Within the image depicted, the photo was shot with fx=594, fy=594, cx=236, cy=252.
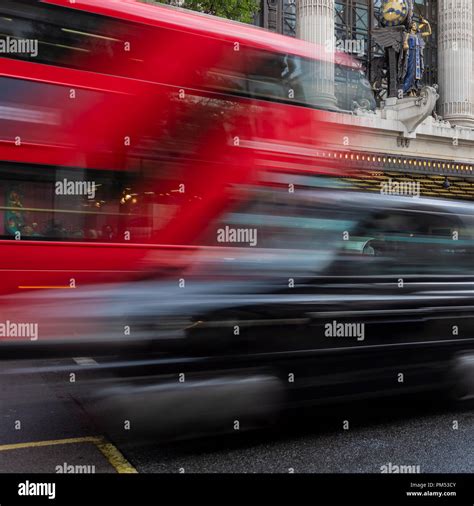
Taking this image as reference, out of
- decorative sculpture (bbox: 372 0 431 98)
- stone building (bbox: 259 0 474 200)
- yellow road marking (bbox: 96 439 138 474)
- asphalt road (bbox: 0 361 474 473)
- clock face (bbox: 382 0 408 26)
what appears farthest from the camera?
decorative sculpture (bbox: 372 0 431 98)

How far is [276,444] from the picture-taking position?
438 centimetres

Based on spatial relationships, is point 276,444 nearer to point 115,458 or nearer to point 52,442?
point 115,458

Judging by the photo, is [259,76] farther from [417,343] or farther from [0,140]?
[417,343]

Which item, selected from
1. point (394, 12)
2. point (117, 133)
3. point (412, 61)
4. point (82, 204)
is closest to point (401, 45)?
point (412, 61)

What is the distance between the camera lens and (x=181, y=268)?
4.50 meters

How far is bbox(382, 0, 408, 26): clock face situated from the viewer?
23734 mm

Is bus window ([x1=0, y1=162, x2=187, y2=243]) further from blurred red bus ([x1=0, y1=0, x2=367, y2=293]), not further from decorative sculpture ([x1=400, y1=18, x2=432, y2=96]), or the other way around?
decorative sculpture ([x1=400, y1=18, x2=432, y2=96])

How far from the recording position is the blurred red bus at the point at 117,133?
7.06 meters

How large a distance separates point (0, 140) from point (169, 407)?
4423mm

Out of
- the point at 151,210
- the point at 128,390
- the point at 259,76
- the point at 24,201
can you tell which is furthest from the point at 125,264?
the point at 128,390

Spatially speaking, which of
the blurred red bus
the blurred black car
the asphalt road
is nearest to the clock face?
the blurred red bus

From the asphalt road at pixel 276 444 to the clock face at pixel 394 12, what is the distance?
22045 mm

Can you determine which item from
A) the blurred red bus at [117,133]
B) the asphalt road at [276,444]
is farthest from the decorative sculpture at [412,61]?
the asphalt road at [276,444]

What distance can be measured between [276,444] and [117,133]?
447cm
